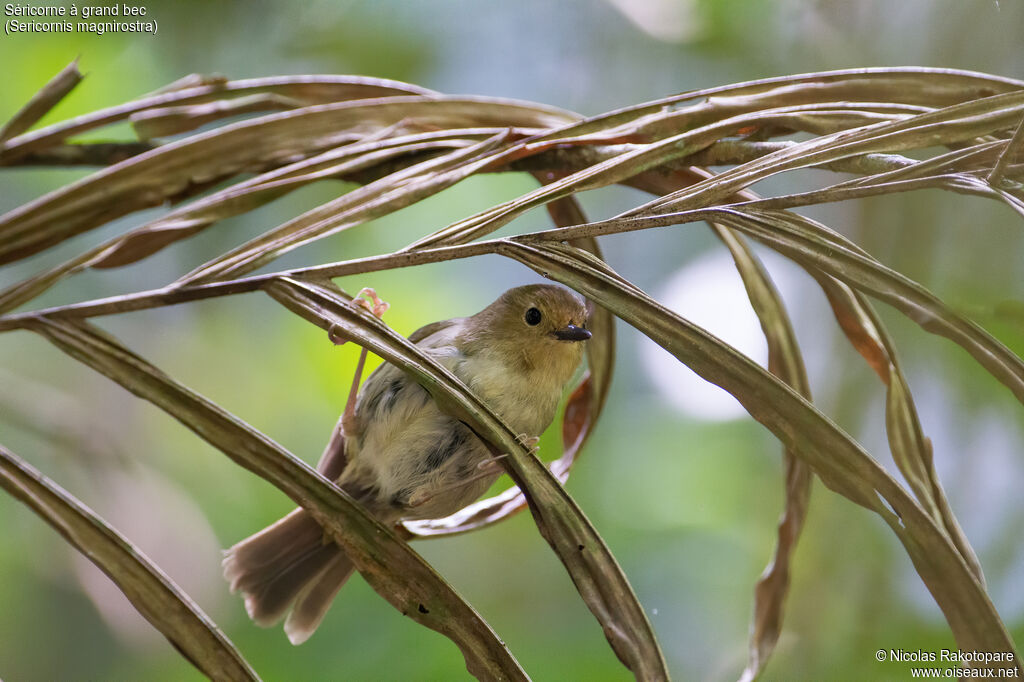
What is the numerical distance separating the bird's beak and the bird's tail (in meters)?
0.64

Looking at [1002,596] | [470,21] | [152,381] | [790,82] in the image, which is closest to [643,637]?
[152,381]

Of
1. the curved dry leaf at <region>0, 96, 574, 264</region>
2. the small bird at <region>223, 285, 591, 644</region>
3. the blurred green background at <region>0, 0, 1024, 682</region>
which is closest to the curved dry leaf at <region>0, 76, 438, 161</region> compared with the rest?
the curved dry leaf at <region>0, 96, 574, 264</region>

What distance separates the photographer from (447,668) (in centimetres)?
243

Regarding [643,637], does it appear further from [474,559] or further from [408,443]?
[474,559]

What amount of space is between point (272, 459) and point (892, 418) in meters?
1.00

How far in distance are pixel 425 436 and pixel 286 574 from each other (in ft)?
1.56

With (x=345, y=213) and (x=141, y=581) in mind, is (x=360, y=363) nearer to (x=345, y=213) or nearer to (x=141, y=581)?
(x=345, y=213)

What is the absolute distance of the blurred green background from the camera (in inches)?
101

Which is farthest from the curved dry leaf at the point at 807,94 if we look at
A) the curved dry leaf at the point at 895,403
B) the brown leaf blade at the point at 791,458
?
the curved dry leaf at the point at 895,403

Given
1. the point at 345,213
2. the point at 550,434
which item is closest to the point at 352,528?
the point at 345,213

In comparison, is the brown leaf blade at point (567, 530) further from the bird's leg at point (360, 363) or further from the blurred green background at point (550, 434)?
the blurred green background at point (550, 434)

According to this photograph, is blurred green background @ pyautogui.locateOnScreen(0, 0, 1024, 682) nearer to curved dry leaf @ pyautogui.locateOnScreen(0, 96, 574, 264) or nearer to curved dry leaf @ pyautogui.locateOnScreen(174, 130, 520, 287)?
curved dry leaf @ pyautogui.locateOnScreen(0, 96, 574, 264)

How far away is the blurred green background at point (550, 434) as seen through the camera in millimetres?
2562

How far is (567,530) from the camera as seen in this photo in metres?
1.06
